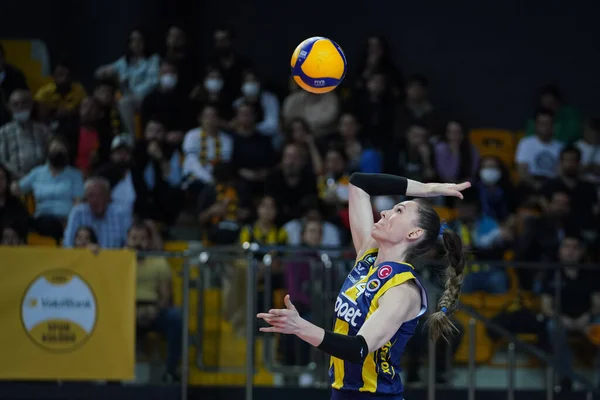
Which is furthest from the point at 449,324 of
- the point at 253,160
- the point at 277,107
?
the point at 277,107

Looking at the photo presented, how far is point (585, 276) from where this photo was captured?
9539 mm

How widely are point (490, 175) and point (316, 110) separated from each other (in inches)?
84.8

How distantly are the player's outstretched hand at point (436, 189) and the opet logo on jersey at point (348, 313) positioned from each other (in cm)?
78

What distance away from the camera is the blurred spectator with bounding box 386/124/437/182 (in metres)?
11.7

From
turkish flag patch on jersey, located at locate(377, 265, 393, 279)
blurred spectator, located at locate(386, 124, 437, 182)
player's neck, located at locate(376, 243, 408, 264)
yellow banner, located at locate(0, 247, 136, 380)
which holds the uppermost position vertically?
blurred spectator, located at locate(386, 124, 437, 182)

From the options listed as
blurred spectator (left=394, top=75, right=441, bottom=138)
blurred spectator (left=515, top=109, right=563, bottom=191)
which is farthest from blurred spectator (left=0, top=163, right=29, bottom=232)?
blurred spectator (left=515, top=109, right=563, bottom=191)

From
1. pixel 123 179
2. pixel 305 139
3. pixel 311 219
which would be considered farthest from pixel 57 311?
pixel 305 139

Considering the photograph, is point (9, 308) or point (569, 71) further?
point (569, 71)

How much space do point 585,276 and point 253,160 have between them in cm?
393

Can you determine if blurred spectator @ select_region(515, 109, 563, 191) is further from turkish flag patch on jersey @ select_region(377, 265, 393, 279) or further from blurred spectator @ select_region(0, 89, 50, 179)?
turkish flag patch on jersey @ select_region(377, 265, 393, 279)

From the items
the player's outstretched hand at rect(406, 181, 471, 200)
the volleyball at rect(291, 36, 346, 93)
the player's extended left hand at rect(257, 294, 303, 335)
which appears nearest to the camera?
the player's extended left hand at rect(257, 294, 303, 335)

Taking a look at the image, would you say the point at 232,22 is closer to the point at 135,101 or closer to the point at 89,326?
the point at 135,101

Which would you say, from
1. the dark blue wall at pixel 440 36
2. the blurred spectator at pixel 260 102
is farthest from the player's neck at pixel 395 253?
the dark blue wall at pixel 440 36

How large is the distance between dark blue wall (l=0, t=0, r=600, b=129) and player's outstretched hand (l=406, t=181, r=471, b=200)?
919 centimetres
